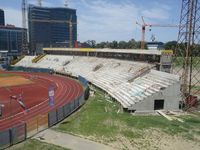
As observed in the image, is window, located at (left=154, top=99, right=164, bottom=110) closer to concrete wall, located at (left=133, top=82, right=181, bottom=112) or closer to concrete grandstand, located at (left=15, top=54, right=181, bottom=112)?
concrete grandstand, located at (left=15, top=54, right=181, bottom=112)

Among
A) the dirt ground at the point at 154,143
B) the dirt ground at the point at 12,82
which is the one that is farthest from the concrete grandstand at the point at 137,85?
the dirt ground at the point at 12,82

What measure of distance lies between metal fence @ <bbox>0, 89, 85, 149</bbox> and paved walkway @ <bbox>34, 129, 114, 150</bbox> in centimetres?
136

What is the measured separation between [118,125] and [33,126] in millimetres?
9032

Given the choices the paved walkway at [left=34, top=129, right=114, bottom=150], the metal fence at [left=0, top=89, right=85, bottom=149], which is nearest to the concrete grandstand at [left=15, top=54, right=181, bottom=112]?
the metal fence at [left=0, top=89, right=85, bottom=149]

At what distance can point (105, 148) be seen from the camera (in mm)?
23000

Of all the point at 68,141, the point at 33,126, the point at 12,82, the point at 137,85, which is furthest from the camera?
the point at 12,82

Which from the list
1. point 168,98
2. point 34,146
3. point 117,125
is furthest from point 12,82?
point 34,146

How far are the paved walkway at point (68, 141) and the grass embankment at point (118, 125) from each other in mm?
1059

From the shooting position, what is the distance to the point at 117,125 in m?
29.3

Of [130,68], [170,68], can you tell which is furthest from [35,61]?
[170,68]

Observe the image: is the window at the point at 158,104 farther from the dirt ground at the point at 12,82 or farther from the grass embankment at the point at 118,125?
the dirt ground at the point at 12,82

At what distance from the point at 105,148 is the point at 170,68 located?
3531 centimetres

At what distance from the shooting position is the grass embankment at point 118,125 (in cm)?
2645

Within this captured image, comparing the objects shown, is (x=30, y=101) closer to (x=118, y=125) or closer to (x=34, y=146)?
(x=118, y=125)
